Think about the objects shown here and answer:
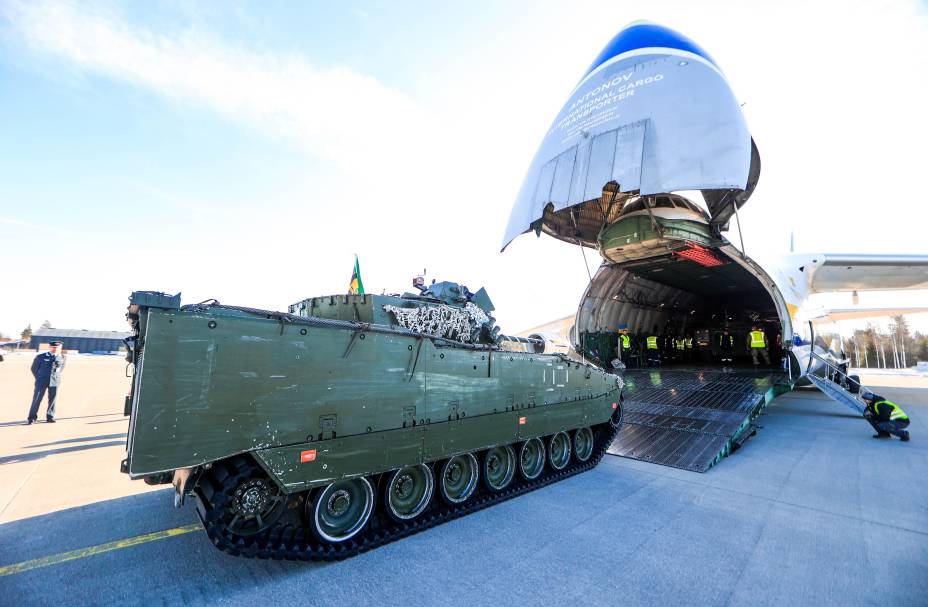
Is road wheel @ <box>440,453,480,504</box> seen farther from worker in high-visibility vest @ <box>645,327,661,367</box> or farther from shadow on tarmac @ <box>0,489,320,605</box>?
worker in high-visibility vest @ <box>645,327,661,367</box>

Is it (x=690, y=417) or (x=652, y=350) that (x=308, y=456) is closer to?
(x=690, y=417)

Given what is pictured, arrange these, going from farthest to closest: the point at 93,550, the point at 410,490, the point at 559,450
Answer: the point at 559,450 → the point at 410,490 → the point at 93,550

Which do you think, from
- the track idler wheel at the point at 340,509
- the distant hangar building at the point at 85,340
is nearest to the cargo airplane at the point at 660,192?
the track idler wheel at the point at 340,509

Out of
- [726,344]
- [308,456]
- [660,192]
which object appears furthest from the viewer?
[726,344]

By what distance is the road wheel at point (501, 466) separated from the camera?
5668mm

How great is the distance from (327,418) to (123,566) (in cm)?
210

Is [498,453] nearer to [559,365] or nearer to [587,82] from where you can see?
Result: [559,365]

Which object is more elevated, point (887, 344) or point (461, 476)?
point (887, 344)

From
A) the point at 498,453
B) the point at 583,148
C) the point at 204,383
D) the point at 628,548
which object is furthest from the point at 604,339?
the point at 204,383

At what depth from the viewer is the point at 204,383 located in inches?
125

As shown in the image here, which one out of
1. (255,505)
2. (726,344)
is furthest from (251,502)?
(726,344)

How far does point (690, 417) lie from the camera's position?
8984mm

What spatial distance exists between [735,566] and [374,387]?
3718mm

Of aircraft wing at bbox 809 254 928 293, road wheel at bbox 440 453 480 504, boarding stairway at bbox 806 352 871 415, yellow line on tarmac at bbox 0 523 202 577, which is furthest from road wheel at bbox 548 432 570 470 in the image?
aircraft wing at bbox 809 254 928 293
